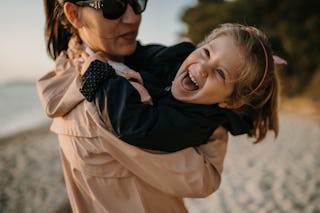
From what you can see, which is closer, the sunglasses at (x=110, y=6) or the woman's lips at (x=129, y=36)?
the sunglasses at (x=110, y=6)

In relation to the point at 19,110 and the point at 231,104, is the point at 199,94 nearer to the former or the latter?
the point at 231,104

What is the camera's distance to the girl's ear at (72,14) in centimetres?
184

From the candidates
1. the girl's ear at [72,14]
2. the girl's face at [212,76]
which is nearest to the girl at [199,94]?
the girl's face at [212,76]

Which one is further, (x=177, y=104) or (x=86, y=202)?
(x=86, y=202)

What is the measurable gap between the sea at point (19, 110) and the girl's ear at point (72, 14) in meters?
15.7

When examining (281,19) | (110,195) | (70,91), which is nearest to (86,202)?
(110,195)

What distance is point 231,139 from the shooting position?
39.6 feet

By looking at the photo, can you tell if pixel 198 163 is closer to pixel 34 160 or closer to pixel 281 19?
pixel 34 160

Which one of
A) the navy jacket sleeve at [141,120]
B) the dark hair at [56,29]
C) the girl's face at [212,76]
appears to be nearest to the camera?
the navy jacket sleeve at [141,120]

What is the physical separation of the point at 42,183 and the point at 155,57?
25.9ft

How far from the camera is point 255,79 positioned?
179cm

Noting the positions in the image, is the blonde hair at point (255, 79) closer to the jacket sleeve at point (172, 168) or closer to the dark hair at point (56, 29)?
the jacket sleeve at point (172, 168)

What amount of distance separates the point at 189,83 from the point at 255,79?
34 cm

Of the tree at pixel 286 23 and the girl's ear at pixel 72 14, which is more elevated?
the girl's ear at pixel 72 14
